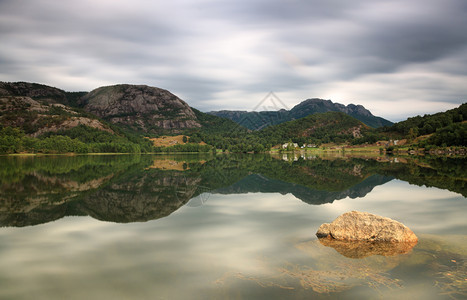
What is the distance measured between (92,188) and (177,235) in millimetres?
16455

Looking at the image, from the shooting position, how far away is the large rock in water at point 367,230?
36.9ft

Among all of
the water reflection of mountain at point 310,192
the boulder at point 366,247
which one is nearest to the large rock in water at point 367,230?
the boulder at point 366,247

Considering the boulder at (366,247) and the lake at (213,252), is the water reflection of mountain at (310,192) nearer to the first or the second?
the lake at (213,252)

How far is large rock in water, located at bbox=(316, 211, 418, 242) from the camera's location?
1126 cm

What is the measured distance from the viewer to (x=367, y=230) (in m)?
11.5

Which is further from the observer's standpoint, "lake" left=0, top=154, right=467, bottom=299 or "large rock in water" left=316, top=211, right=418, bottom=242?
"large rock in water" left=316, top=211, right=418, bottom=242

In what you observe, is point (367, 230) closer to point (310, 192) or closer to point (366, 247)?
point (366, 247)

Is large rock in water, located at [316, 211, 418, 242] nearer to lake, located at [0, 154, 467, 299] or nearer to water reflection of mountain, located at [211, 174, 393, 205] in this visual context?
lake, located at [0, 154, 467, 299]

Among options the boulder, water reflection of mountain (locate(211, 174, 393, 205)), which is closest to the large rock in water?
the boulder

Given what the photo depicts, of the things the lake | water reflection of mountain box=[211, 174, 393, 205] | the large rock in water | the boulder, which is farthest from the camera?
water reflection of mountain box=[211, 174, 393, 205]

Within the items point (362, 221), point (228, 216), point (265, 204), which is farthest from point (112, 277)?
point (265, 204)

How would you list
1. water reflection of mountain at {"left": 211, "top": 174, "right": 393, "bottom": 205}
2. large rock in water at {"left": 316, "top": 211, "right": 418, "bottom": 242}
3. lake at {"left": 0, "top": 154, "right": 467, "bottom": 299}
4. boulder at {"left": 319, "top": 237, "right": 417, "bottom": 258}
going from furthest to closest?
water reflection of mountain at {"left": 211, "top": 174, "right": 393, "bottom": 205} < large rock in water at {"left": 316, "top": 211, "right": 418, "bottom": 242} < boulder at {"left": 319, "top": 237, "right": 417, "bottom": 258} < lake at {"left": 0, "top": 154, "right": 467, "bottom": 299}

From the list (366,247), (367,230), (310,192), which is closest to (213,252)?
(366,247)

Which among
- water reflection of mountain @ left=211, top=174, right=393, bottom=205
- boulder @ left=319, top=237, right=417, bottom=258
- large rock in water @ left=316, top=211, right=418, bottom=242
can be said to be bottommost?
water reflection of mountain @ left=211, top=174, right=393, bottom=205
